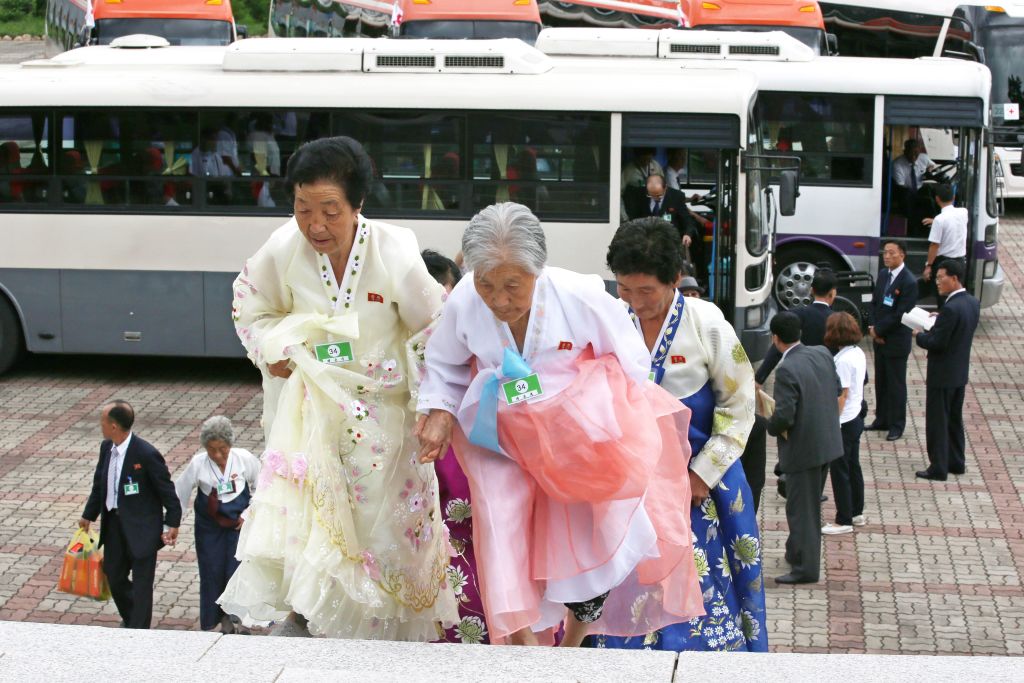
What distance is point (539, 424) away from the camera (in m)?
4.42

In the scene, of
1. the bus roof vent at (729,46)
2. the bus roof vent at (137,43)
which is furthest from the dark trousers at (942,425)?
the bus roof vent at (137,43)

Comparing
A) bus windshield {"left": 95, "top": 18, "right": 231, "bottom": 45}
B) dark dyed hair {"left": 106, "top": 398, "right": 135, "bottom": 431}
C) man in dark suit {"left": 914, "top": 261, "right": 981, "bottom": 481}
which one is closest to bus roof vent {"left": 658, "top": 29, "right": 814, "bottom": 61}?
man in dark suit {"left": 914, "top": 261, "right": 981, "bottom": 481}

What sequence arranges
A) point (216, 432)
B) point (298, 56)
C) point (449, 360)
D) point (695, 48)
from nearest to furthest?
point (449, 360) < point (216, 432) < point (298, 56) < point (695, 48)

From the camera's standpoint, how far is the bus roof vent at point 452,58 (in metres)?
13.1

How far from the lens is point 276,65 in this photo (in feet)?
43.8

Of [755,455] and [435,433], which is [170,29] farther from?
[435,433]

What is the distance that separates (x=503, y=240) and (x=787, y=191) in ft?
31.7

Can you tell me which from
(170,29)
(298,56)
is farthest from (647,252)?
(170,29)

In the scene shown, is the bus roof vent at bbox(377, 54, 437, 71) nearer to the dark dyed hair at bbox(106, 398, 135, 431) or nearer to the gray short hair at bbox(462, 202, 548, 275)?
the dark dyed hair at bbox(106, 398, 135, 431)

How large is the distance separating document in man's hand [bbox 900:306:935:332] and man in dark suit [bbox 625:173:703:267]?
210cm

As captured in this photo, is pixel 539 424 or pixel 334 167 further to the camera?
pixel 334 167

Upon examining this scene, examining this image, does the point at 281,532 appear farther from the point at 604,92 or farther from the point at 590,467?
the point at 604,92

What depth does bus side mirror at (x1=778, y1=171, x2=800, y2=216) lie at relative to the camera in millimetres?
13625

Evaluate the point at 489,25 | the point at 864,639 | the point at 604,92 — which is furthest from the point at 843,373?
the point at 489,25
